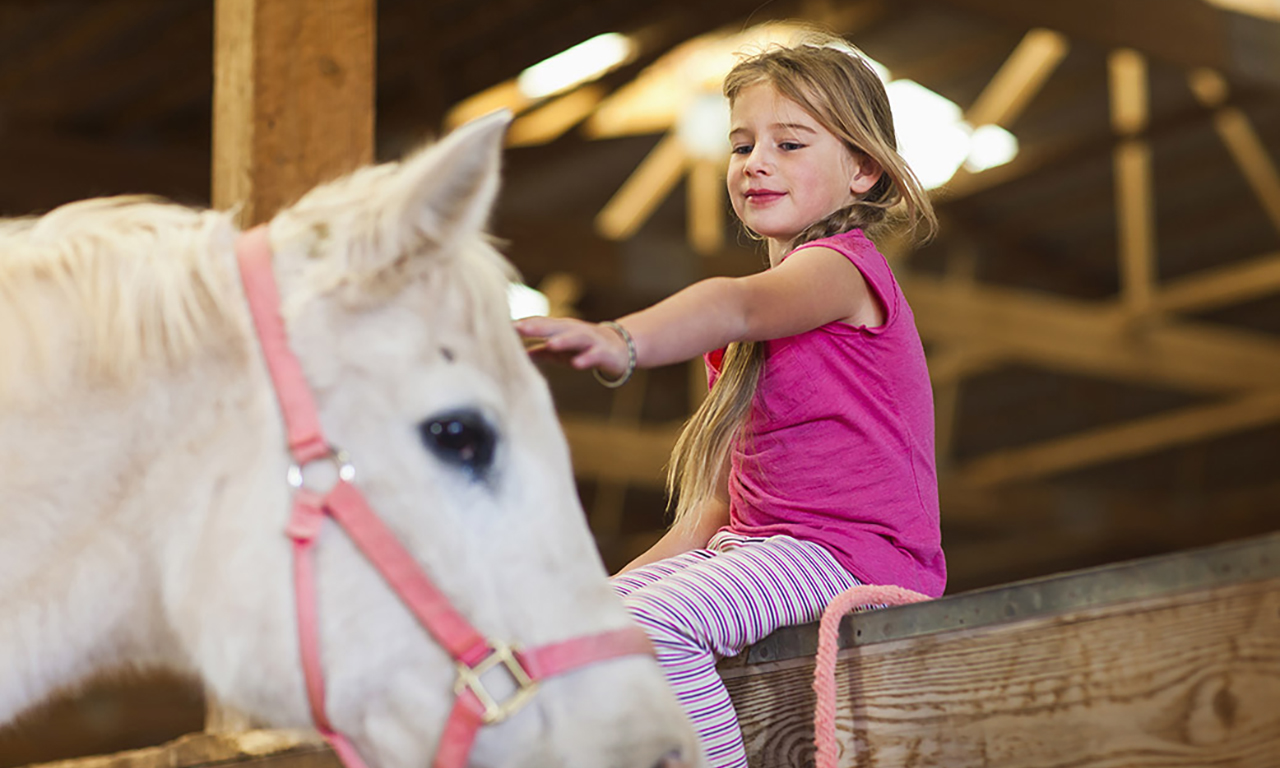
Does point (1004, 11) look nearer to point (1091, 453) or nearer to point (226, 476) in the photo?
point (226, 476)

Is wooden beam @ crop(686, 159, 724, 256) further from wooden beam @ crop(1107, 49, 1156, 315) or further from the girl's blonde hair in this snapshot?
the girl's blonde hair

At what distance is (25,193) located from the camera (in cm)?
558

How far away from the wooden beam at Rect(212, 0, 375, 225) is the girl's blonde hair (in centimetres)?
67

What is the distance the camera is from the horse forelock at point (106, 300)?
4.04 feet

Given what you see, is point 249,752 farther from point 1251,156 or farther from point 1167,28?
point 1251,156

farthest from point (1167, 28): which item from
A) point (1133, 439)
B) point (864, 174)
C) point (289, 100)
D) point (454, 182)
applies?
point (1133, 439)

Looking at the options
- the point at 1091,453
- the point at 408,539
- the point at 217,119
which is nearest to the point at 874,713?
the point at 408,539

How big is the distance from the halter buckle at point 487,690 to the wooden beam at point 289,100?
45.7 inches

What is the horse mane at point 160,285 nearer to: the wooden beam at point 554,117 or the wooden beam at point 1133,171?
the wooden beam at point 554,117

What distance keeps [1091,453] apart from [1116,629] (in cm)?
826

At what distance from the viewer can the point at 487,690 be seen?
1.16m

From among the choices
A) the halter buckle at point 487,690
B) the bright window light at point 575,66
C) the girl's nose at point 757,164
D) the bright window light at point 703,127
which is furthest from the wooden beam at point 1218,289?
the halter buckle at point 487,690

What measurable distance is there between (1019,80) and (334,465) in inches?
229

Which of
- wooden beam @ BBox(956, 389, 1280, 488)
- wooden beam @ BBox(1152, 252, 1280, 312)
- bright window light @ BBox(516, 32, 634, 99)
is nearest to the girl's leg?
bright window light @ BBox(516, 32, 634, 99)
